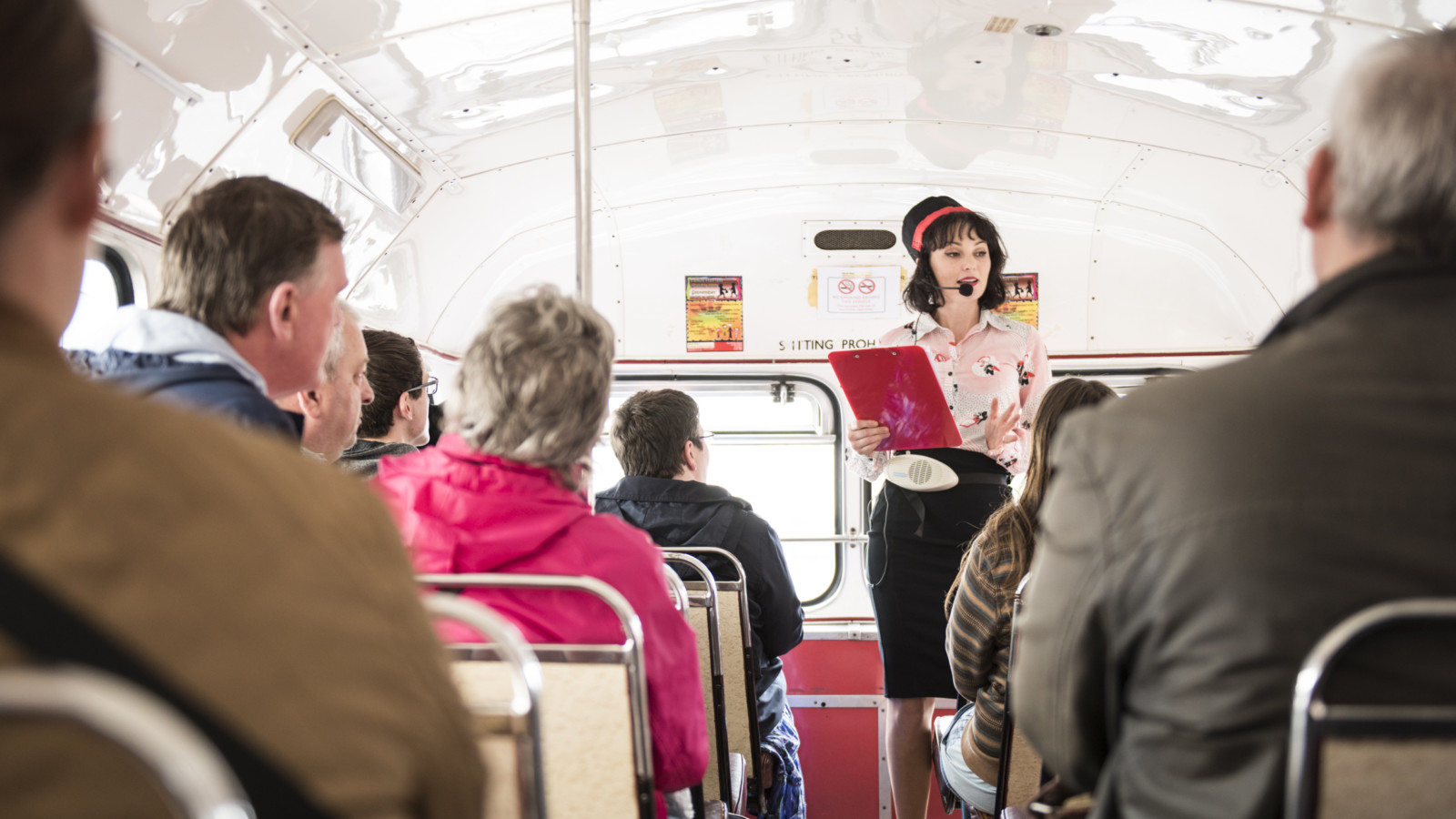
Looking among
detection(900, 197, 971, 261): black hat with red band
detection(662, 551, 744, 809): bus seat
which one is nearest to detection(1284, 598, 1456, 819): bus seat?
detection(662, 551, 744, 809): bus seat

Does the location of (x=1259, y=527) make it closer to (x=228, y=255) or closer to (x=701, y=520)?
(x=228, y=255)

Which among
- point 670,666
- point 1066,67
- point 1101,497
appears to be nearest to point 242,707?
point 1101,497

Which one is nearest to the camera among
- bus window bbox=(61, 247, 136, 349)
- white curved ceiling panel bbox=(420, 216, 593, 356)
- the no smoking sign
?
bus window bbox=(61, 247, 136, 349)

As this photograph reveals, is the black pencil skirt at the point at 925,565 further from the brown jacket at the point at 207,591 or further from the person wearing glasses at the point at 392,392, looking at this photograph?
the brown jacket at the point at 207,591

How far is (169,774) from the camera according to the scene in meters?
0.57

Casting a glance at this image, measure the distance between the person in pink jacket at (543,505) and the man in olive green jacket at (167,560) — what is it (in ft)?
3.17

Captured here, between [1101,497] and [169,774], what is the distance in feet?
3.14

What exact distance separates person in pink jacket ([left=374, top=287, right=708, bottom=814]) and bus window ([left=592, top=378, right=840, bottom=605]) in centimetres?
350

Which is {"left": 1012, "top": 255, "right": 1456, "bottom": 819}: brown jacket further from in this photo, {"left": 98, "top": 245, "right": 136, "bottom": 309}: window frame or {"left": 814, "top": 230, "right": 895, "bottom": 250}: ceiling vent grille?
{"left": 814, "top": 230, "right": 895, "bottom": 250}: ceiling vent grille

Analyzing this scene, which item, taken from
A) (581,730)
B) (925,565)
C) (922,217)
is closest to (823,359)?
(922,217)

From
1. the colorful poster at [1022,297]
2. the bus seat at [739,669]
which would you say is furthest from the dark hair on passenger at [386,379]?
the colorful poster at [1022,297]

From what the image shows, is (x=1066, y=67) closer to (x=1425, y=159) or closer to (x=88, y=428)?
(x=1425, y=159)

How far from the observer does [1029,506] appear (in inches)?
103

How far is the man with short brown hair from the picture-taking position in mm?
1734
